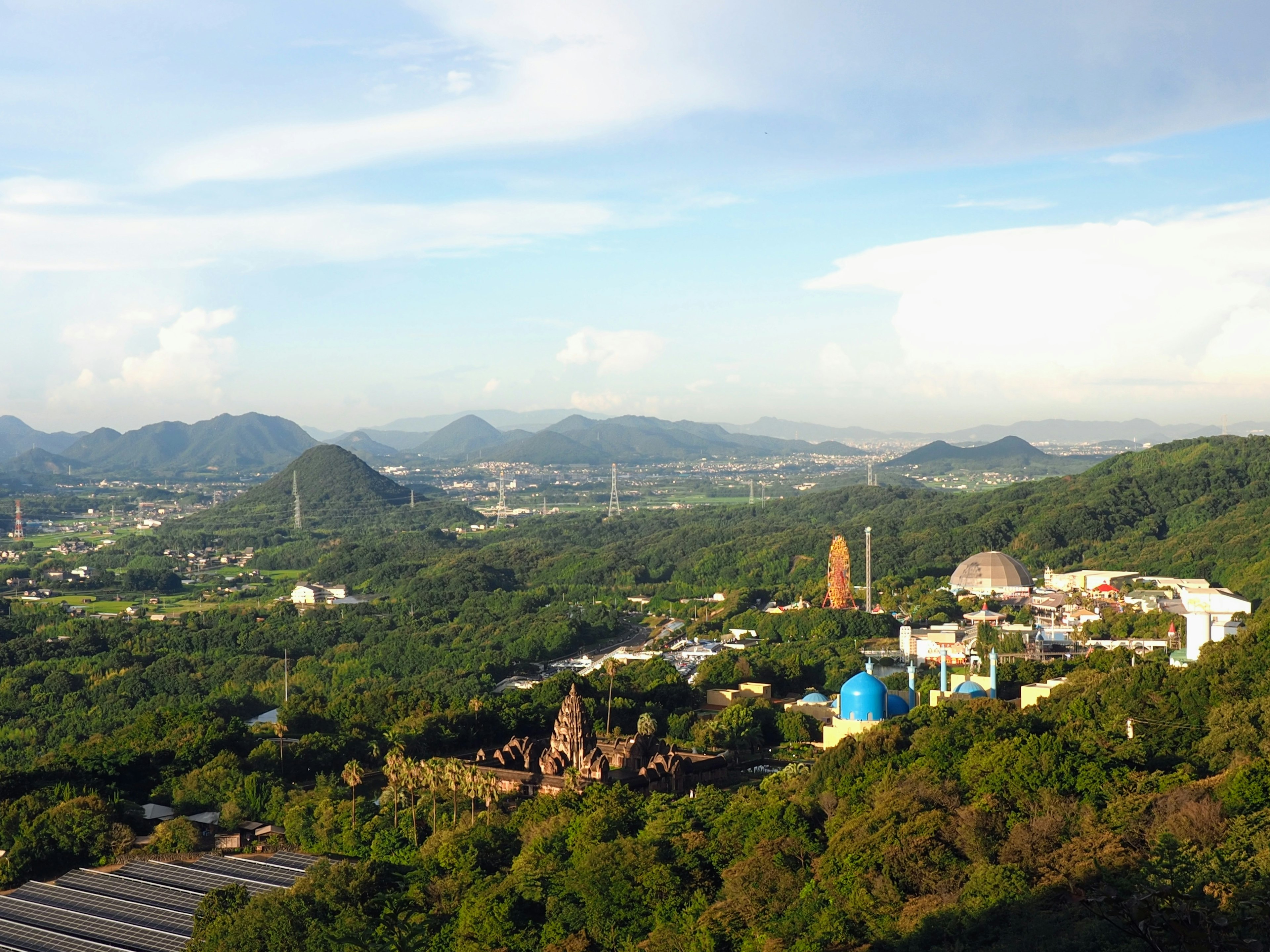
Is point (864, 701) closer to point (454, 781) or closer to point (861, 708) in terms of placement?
point (861, 708)

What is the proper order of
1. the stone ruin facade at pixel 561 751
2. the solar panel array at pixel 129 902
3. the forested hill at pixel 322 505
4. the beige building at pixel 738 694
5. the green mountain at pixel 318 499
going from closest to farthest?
the solar panel array at pixel 129 902, the stone ruin facade at pixel 561 751, the beige building at pixel 738 694, the forested hill at pixel 322 505, the green mountain at pixel 318 499

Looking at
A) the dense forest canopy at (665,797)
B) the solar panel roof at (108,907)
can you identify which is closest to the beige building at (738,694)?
the dense forest canopy at (665,797)

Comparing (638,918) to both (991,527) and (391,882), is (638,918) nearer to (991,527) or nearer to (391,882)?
(391,882)

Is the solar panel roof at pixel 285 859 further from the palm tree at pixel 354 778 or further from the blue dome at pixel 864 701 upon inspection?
the blue dome at pixel 864 701

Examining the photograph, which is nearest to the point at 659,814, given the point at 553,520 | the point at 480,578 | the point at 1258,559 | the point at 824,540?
the point at 1258,559

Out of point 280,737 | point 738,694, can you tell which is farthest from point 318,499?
point 280,737

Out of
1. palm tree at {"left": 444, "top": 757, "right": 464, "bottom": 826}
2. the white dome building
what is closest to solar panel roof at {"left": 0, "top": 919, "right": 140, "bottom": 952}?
palm tree at {"left": 444, "top": 757, "right": 464, "bottom": 826}
